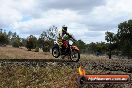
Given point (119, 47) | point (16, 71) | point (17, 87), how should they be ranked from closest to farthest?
point (17, 87), point (16, 71), point (119, 47)

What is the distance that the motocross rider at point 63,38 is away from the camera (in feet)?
67.8

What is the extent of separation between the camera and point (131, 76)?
1623 cm

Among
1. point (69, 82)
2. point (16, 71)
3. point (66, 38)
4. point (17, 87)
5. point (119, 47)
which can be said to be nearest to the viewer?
point (69, 82)

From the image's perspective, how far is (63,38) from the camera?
21.2 meters

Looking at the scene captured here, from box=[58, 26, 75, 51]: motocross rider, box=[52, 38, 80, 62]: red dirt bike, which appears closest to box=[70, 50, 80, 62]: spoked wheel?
box=[52, 38, 80, 62]: red dirt bike

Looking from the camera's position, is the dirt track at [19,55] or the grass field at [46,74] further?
the dirt track at [19,55]

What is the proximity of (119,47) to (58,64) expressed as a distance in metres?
77.3

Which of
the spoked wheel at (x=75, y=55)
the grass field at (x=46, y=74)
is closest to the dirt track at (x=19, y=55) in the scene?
the spoked wheel at (x=75, y=55)

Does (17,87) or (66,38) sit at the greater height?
(66,38)

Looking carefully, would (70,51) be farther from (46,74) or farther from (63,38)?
(46,74)

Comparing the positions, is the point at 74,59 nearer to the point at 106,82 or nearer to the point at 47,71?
the point at 47,71

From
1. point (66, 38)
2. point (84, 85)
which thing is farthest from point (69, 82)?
point (66, 38)

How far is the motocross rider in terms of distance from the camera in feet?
67.8

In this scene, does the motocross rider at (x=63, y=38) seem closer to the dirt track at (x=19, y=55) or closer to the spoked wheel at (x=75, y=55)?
the spoked wheel at (x=75, y=55)
